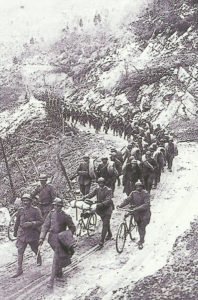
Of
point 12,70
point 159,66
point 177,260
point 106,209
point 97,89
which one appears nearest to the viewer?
point 177,260

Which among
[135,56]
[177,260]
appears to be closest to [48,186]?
[177,260]

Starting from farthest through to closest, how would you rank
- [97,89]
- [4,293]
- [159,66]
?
[97,89]
[159,66]
[4,293]

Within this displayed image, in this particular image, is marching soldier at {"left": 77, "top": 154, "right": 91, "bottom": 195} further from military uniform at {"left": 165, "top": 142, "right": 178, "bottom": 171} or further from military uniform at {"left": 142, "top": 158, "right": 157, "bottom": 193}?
military uniform at {"left": 165, "top": 142, "right": 178, "bottom": 171}

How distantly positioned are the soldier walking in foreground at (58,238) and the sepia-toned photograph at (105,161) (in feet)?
0.09

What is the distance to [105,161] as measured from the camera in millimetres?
15047

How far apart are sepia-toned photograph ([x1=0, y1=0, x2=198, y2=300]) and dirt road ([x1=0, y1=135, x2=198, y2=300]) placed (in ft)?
0.10

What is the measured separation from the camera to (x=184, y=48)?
41.7 metres

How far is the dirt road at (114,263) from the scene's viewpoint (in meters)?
9.39

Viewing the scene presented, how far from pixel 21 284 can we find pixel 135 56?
126 feet

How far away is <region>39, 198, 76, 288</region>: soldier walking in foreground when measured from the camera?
9.53m

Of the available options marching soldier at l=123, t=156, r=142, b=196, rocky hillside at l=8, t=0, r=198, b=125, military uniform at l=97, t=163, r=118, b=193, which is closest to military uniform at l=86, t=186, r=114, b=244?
military uniform at l=97, t=163, r=118, b=193

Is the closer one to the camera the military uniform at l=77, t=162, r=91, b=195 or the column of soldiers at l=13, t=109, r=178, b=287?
the column of soldiers at l=13, t=109, r=178, b=287

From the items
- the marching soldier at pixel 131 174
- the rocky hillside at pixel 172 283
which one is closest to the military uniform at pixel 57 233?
the rocky hillside at pixel 172 283

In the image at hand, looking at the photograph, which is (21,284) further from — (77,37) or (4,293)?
(77,37)
